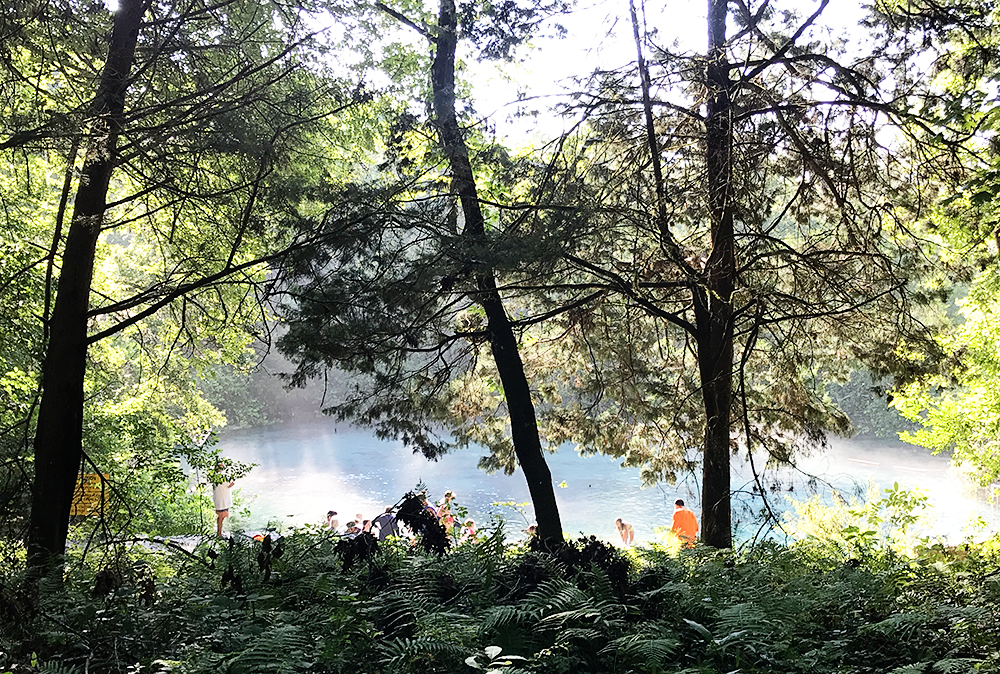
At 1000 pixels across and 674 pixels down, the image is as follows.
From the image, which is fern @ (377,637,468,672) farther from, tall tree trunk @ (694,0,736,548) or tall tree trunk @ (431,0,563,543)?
tall tree trunk @ (431,0,563,543)

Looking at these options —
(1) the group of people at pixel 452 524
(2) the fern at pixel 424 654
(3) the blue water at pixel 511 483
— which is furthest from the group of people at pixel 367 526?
(3) the blue water at pixel 511 483

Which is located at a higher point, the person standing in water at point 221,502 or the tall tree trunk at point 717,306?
the tall tree trunk at point 717,306

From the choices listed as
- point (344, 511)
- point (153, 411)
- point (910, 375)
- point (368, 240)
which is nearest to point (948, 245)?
point (910, 375)

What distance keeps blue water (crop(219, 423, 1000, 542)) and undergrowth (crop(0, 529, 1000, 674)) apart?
48.4 ft

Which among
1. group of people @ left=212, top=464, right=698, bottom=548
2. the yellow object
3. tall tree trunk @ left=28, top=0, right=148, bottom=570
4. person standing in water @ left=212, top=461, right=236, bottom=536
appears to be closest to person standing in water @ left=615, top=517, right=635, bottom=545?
group of people @ left=212, top=464, right=698, bottom=548

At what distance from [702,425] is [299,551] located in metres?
5.47

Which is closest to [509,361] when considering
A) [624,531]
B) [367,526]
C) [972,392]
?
[367,526]

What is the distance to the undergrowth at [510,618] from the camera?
2.60 m

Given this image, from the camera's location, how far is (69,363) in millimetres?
5312

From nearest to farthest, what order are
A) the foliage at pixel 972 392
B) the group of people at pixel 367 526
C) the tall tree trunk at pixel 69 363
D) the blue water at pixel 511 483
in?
the tall tree trunk at pixel 69 363, the group of people at pixel 367 526, the foliage at pixel 972 392, the blue water at pixel 511 483

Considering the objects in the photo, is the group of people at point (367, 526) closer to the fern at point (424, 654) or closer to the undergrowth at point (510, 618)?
the undergrowth at point (510, 618)

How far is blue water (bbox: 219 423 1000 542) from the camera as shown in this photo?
2098 cm

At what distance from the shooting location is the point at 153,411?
12.5m

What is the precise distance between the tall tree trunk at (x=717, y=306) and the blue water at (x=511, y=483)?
10708mm
